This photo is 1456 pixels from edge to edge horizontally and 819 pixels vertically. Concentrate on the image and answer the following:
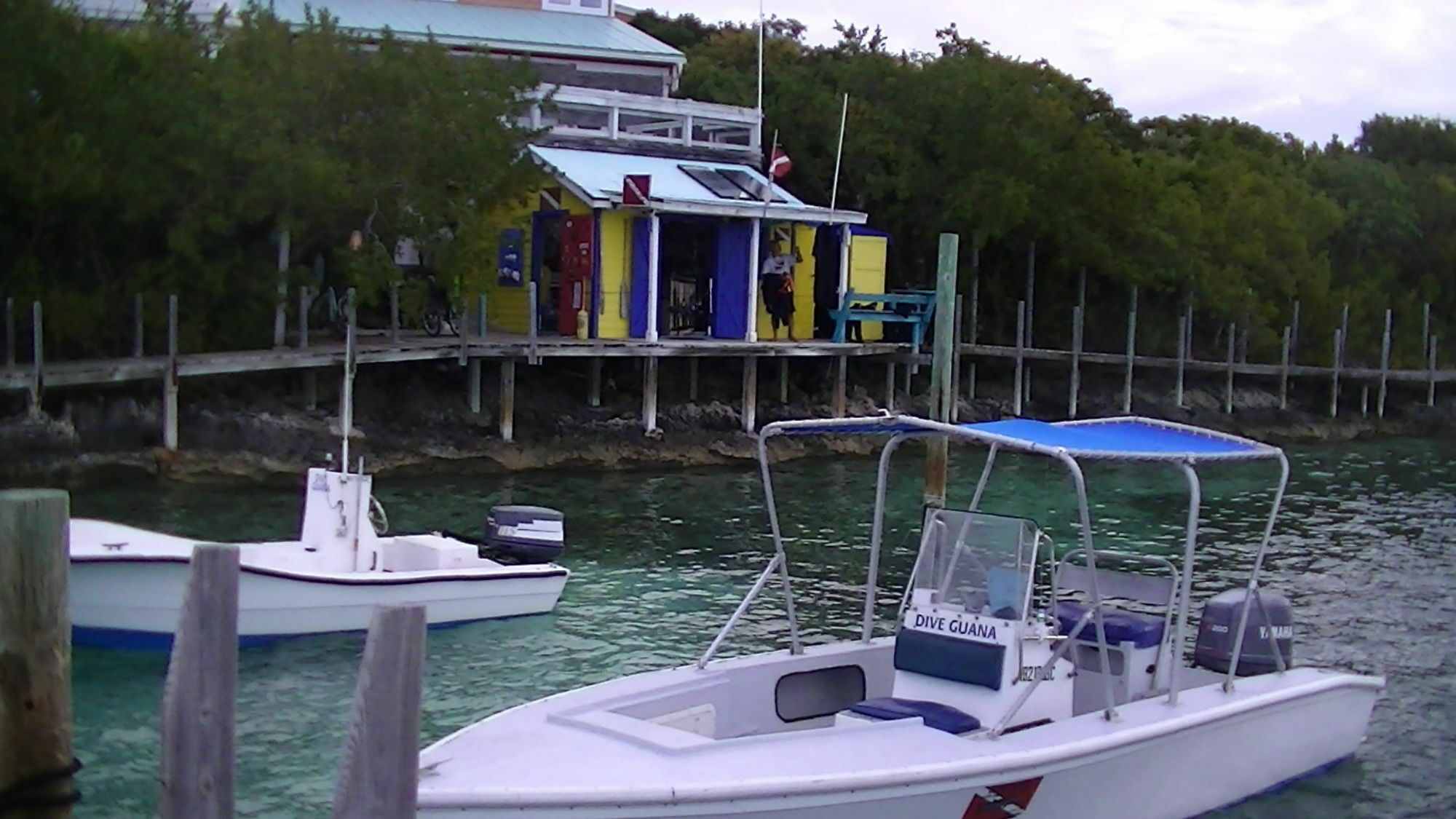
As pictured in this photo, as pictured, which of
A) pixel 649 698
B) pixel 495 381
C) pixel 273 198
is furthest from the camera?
pixel 495 381

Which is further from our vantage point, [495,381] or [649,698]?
[495,381]

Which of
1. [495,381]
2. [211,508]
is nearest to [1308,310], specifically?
[495,381]

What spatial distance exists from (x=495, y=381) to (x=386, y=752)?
22.8 m

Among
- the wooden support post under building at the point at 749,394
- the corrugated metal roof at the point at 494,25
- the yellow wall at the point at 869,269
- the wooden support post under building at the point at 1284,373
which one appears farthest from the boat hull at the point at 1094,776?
the wooden support post under building at the point at 1284,373

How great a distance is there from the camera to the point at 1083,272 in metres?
36.6

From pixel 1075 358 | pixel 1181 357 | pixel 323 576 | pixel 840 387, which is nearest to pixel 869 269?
pixel 840 387

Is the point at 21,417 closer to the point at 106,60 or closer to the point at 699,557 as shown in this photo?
the point at 106,60

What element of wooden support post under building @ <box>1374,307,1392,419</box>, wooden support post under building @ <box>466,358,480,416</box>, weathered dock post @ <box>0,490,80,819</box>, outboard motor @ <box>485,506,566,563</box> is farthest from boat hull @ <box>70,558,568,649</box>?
wooden support post under building @ <box>1374,307,1392,419</box>

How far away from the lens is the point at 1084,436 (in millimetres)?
10406

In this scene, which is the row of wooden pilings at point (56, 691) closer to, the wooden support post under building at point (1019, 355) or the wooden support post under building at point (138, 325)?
the wooden support post under building at point (138, 325)

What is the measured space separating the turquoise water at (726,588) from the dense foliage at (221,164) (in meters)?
3.63

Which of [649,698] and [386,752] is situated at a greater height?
[386,752]

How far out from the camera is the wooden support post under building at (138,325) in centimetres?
2284

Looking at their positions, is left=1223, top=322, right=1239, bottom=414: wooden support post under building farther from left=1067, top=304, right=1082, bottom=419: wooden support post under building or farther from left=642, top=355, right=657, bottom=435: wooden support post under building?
left=642, top=355, right=657, bottom=435: wooden support post under building
